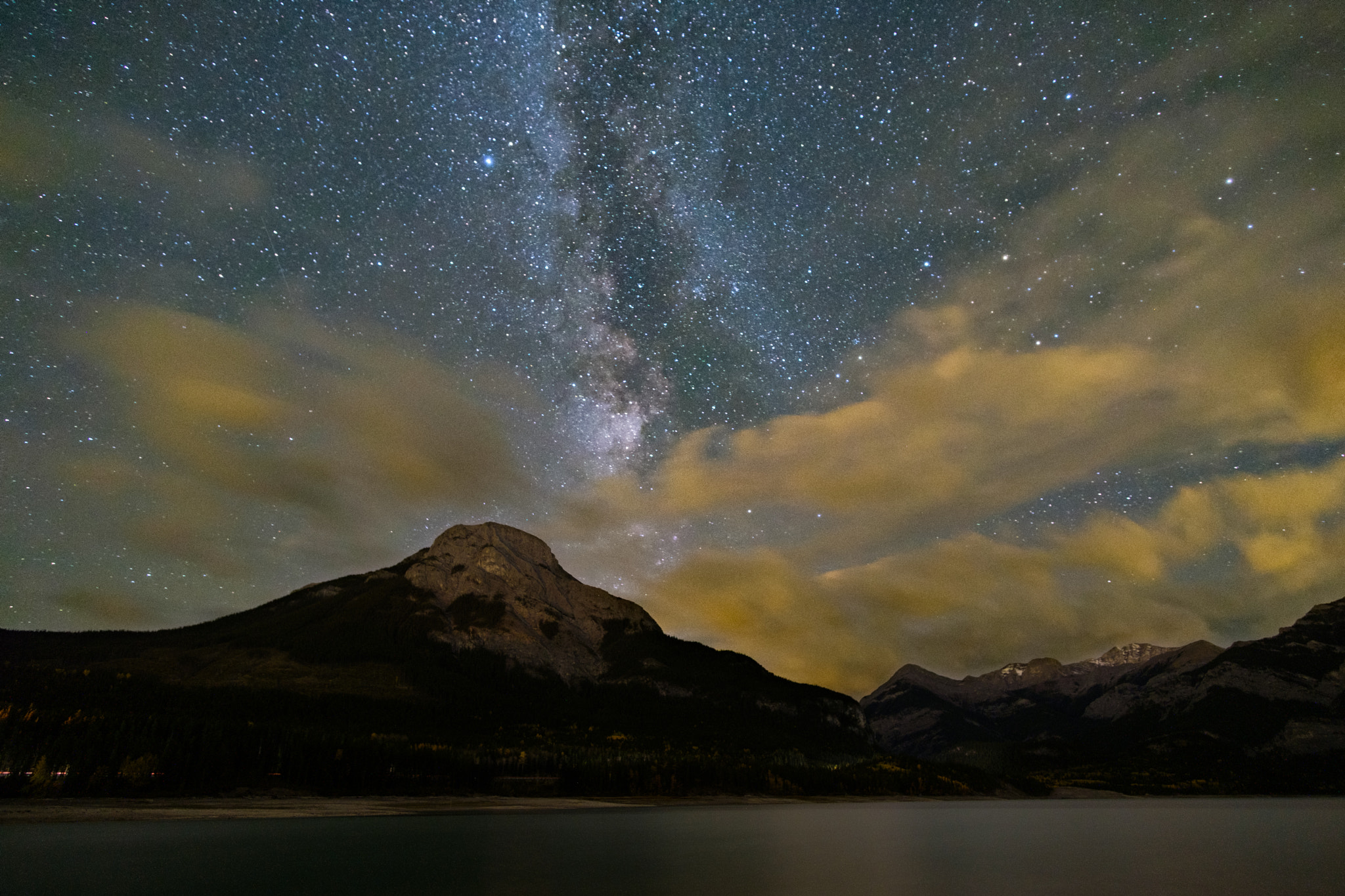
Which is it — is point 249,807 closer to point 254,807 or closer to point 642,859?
point 254,807

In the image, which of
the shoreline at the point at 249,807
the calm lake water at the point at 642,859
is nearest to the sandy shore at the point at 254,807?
the shoreline at the point at 249,807

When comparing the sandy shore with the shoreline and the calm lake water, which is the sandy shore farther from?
the calm lake water

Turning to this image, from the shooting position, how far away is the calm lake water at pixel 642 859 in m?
53.3

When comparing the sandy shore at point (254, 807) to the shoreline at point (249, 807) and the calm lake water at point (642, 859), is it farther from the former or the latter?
the calm lake water at point (642, 859)

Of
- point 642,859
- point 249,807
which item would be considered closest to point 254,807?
point 249,807

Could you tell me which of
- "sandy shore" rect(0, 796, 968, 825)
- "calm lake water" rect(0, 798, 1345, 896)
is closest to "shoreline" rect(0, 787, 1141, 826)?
"sandy shore" rect(0, 796, 968, 825)

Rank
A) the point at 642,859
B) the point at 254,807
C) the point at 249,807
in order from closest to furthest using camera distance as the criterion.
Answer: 1. the point at 642,859
2. the point at 249,807
3. the point at 254,807

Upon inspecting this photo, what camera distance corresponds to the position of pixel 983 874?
206 ft

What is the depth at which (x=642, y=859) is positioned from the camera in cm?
→ 7131

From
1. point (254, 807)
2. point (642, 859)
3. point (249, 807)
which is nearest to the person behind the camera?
point (642, 859)

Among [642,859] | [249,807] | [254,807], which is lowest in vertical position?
[254,807]

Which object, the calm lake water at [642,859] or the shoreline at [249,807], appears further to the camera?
the shoreline at [249,807]

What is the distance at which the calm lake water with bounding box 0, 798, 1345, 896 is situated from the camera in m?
53.3

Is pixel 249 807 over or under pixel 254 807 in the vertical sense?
over
